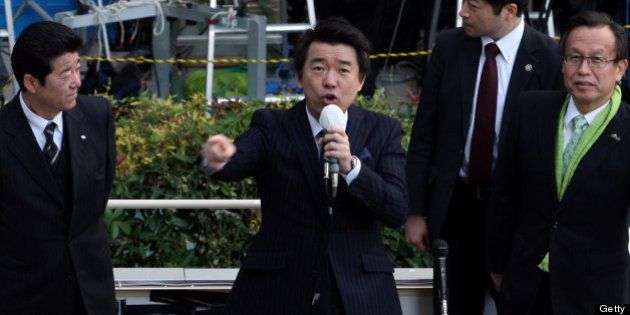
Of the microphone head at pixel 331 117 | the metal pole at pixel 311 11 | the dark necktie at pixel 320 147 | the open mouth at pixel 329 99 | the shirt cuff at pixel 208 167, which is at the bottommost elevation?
the shirt cuff at pixel 208 167

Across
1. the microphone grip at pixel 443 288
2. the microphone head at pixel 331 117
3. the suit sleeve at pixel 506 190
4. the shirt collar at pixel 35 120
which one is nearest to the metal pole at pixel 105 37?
the shirt collar at pixel 35 120

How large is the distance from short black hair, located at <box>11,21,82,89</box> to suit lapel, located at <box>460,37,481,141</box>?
1.77 meters

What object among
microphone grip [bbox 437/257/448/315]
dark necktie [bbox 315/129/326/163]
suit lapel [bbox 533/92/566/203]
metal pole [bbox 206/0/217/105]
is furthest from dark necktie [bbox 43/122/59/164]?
metal pole [bbox 206/0/217/105]

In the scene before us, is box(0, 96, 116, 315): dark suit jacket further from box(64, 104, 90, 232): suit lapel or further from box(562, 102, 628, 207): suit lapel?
box(562, 102, 628, 207): suit lapel

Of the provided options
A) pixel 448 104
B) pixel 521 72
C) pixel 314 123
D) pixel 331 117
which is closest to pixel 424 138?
pixel 448 104

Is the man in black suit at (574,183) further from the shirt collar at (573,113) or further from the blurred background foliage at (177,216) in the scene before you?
the blurred background foliage at (177,216)

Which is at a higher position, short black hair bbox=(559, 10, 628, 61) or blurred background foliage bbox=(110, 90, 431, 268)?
short black hair bbox=(559, 10, 628, 61)

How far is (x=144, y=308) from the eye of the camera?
6297mm

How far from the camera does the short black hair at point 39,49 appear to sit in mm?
4996

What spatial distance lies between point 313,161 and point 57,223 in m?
1.02

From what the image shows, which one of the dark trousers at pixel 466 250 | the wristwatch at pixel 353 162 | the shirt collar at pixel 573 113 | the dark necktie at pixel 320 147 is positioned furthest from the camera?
the dark trousers at pixel 466 250

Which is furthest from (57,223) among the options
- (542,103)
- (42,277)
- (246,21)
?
(246,21)

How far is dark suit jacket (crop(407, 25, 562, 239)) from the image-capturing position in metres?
5.77

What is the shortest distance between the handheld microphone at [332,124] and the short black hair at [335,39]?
17.6 inches
